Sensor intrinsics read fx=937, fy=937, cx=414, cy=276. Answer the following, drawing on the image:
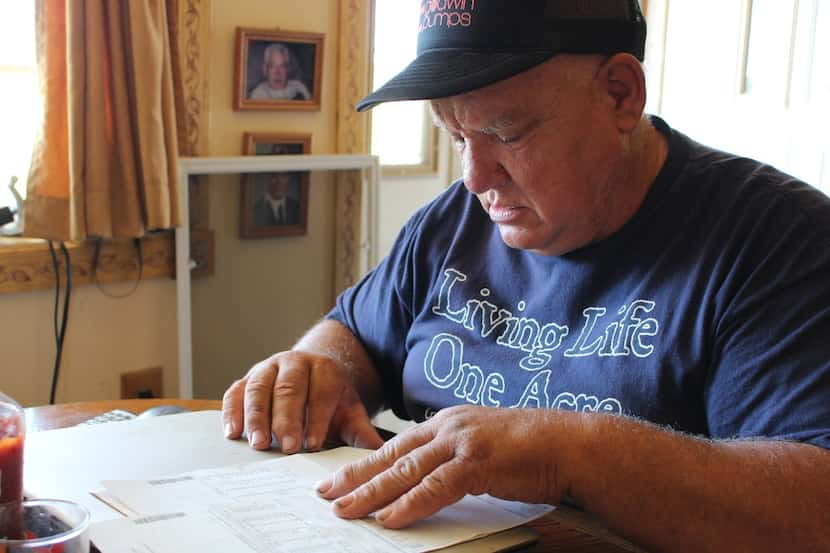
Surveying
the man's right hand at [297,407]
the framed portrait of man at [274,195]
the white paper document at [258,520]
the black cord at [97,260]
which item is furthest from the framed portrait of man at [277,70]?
the white paper document at [258,520]

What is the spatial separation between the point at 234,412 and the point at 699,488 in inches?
23.5

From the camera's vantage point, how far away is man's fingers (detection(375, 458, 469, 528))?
88 centimetres

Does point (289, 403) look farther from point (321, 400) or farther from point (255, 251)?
point (255, 251)

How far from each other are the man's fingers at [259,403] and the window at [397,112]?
1886mm

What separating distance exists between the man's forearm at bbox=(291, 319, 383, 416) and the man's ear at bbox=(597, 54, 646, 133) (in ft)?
1.74

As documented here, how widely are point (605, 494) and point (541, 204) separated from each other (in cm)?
40

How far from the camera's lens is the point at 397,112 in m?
3.29

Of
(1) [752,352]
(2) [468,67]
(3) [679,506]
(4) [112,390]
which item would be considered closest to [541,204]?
(2) [468,67]

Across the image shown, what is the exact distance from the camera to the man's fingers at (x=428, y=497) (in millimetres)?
882

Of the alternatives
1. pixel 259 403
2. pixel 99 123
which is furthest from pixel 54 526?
pixel 99 123

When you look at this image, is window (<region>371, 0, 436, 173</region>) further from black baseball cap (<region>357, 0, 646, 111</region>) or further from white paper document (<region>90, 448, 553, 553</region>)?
white paper document (<region>90, 448, 553, 553</region>)

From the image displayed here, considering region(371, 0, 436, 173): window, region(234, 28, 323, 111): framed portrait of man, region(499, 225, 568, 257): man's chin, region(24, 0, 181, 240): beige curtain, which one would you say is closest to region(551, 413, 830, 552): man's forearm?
region(499, 225, 568, 257): man's chin

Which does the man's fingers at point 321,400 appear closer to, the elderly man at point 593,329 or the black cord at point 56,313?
the elderly man at point 593,329

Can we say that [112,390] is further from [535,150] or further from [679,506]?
[679,506]
